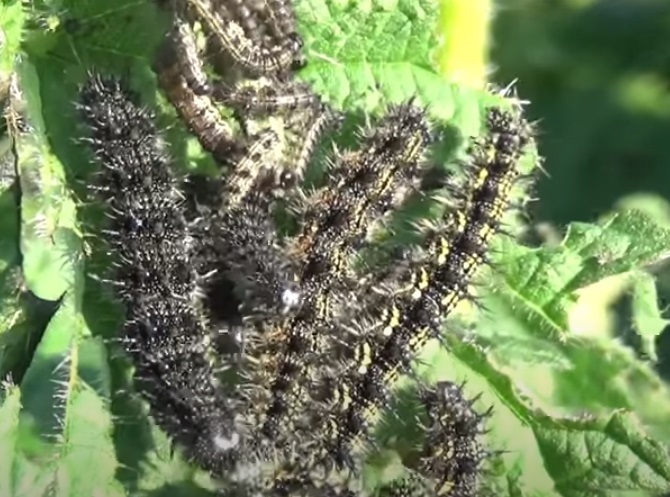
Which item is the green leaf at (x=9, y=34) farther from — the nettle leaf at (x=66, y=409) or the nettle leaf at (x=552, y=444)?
the nettle leaf at (x=552, y=444)

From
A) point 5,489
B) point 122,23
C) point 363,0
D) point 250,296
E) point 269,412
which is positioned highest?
point 363,0

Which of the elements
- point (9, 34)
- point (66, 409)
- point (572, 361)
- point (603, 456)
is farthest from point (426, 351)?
point (9, 34)

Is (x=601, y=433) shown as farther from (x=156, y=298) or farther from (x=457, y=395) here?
(x=156, y=298)

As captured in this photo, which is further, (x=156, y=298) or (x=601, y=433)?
(x=601, y=433)

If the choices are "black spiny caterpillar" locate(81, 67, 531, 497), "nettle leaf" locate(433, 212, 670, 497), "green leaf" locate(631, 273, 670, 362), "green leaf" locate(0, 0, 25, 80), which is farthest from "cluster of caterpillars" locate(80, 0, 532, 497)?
"green leaf" locate(631, 273, 670, 362)

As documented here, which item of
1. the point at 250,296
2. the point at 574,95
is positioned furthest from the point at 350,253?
the point at 574,95

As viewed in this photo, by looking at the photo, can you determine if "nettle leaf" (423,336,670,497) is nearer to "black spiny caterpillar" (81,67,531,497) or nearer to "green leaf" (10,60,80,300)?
"black spiny caterpillar" (81,67,531,497)
